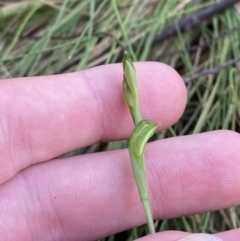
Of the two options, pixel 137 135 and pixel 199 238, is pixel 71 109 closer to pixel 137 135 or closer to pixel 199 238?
pixel 137 135

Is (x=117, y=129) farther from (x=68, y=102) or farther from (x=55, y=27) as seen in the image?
(x=55, y=27)

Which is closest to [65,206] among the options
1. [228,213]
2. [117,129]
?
[117,129]

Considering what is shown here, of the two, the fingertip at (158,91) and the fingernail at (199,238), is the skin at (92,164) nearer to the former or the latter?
the fingertip at (158,91)

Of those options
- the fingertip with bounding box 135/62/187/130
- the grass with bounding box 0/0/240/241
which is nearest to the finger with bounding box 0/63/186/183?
the fingertip with bounding box 135/62/187/130

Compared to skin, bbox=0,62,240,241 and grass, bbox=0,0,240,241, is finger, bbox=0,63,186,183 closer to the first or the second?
skin, bbox=0,62,240,241

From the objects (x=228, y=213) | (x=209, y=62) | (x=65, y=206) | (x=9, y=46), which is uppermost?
(x=9, y=46)

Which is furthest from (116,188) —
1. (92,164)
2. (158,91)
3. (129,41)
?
(129,41)
